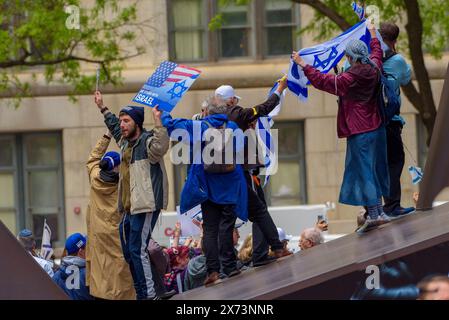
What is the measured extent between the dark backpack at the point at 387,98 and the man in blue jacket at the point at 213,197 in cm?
112

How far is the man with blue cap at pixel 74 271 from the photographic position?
10281 mm

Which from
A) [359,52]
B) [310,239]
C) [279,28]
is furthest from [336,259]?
[279,28]

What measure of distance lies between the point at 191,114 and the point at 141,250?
13.2m

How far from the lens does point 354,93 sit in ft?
29.7

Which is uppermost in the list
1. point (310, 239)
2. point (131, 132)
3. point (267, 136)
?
point (131, 132)

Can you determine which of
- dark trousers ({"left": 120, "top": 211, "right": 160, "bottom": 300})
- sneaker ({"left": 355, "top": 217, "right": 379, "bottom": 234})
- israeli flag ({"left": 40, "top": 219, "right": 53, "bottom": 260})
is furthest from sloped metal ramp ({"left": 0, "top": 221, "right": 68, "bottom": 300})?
israeli flag ({"left": 40, "top": 219, "right": 53, "bottom": 260})

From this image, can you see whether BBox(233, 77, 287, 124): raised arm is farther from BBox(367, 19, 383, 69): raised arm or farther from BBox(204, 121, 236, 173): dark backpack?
BBox(367, 19, 383, 69): raised arm

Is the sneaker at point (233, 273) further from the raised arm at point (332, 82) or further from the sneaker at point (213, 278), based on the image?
the raised arm at point (332, 82)

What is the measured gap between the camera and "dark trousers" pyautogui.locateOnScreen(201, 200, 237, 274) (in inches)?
358

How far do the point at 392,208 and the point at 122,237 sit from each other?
217 cm

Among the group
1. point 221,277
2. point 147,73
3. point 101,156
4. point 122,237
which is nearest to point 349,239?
point 221,277

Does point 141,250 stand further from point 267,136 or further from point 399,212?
point 399,212

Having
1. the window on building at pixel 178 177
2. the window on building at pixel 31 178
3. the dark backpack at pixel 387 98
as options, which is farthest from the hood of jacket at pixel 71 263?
the window on building at pixel 31 178
